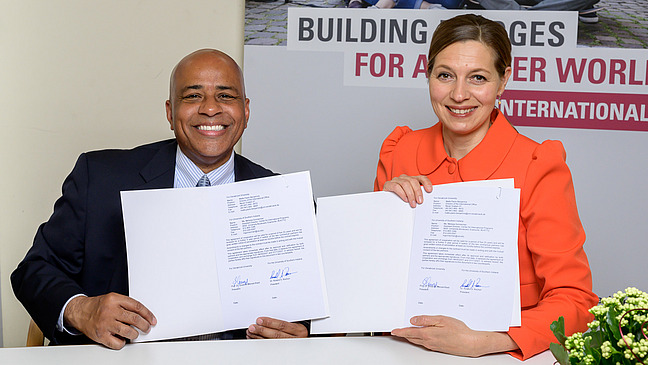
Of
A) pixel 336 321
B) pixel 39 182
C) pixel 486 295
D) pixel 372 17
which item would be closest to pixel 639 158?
pixel 372 17

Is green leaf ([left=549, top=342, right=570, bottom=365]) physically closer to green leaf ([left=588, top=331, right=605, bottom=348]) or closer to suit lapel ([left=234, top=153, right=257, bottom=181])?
green leaf ([left=588, top=331, right=605, bottom=348])

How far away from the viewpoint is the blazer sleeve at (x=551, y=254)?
1.80 m

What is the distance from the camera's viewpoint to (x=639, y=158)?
350 cm

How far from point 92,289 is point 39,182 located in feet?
4.77

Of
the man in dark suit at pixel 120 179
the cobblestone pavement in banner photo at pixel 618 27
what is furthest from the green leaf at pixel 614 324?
the cobblestone pavement in banner photo at pixel 618 27

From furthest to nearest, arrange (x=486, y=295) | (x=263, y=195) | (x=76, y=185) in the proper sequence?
(x=76, y=185) < (x=263, y=195) < (x=486, y=295)

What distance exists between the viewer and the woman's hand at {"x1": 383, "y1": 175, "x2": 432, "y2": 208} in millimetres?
1880

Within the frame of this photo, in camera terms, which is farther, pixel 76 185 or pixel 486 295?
pixel 76 185

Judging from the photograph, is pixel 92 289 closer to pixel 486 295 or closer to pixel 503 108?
pixel 486 295

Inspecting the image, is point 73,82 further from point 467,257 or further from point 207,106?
point 467,257

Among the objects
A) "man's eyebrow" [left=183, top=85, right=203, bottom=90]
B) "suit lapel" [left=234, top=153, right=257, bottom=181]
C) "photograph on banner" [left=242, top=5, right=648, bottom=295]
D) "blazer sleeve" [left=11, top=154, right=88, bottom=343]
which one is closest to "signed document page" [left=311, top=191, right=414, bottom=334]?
"suit lapel" [left=234, top=153, right=257, bottom=181]
